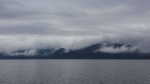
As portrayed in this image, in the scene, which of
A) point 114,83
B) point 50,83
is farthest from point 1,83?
point 114,83

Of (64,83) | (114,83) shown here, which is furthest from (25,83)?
(114,83)

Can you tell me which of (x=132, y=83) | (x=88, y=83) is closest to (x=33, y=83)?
(x=88, y=83)

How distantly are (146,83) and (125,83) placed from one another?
450 inches

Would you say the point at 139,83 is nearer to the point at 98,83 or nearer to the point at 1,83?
the point at 98,83

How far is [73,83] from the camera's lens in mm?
127875

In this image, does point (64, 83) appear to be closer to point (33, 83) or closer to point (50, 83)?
point (50, 83)

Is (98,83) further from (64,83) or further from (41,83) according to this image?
(41,83)

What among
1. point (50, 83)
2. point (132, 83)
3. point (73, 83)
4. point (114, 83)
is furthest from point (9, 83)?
point (132, 83)

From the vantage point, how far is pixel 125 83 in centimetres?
12694

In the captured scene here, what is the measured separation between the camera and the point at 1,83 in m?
126

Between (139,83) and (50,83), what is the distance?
47.1 m

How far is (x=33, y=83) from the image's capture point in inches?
5030

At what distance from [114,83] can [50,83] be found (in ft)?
110

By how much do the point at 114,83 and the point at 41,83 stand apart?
3822 cm
